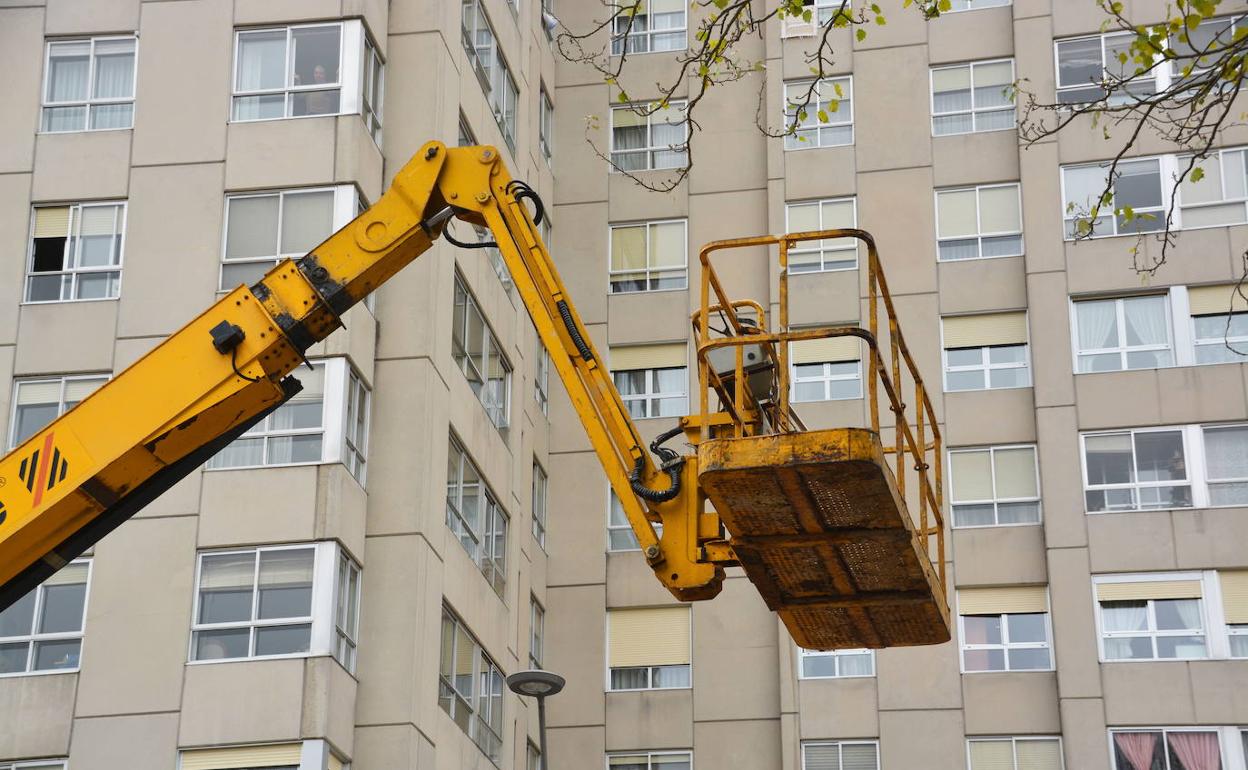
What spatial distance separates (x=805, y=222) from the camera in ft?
121

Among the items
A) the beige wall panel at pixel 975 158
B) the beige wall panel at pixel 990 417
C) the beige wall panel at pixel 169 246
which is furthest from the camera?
the beige wall panel at pixel 975 158

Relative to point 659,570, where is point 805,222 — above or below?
above

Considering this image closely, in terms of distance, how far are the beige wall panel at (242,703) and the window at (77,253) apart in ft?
20.8

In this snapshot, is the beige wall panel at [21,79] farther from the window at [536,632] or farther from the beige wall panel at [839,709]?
the beige wall panel at [839,709]

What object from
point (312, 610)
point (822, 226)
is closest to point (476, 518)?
point (312, 610)

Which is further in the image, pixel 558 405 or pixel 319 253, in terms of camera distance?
pixel 558 405

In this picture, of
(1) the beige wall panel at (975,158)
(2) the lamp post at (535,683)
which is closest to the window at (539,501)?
(1) the beige wall panel at (975,158)

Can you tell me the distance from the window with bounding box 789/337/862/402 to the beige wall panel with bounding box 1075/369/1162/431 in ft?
14.1

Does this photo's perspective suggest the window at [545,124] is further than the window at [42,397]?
Yes

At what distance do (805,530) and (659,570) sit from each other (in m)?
1.11

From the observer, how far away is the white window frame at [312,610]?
24438 millimetres

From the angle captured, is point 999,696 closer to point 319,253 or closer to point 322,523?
point 322,523

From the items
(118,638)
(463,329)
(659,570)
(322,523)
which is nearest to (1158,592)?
(463,329)

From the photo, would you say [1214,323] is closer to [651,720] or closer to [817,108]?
[817,108]
